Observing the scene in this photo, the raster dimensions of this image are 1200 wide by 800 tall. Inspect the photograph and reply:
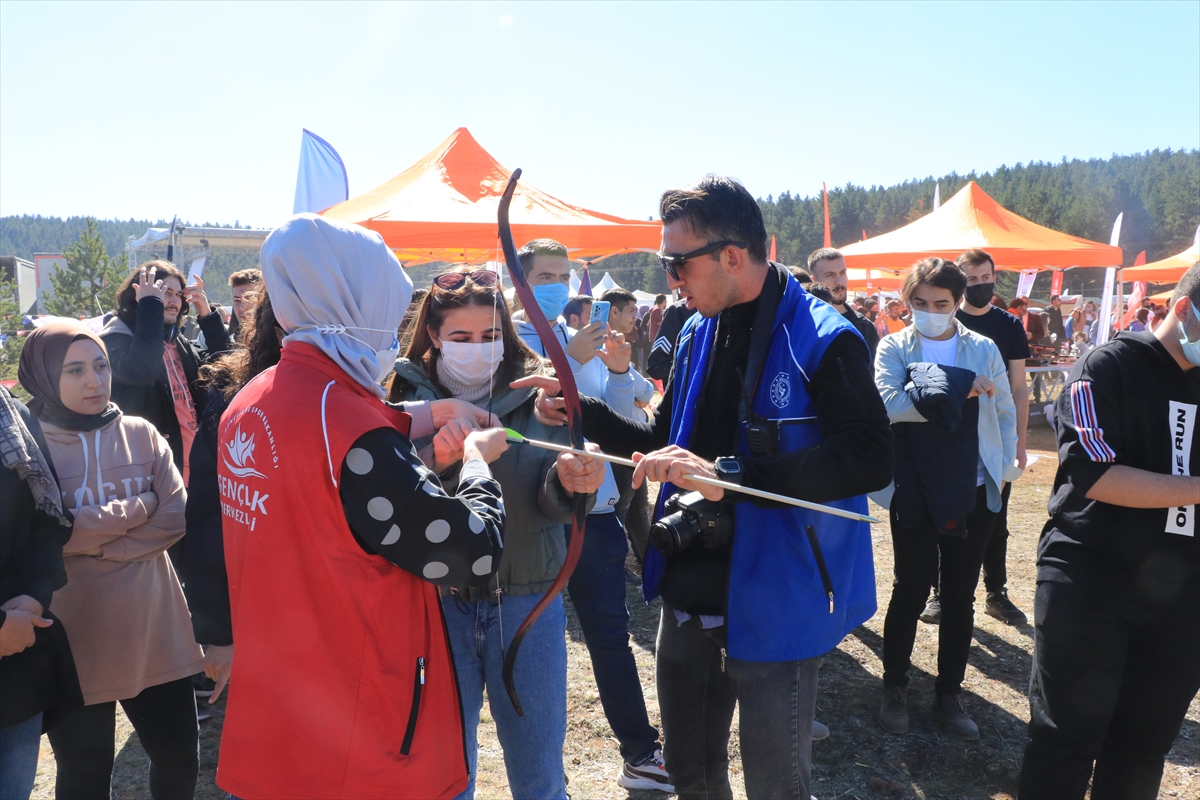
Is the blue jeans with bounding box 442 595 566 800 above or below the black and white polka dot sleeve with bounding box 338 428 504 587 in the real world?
below

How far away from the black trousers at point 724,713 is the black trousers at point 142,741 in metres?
1.57

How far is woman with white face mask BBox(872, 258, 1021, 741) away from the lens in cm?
341

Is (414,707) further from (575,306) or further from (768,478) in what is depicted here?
(575,306)

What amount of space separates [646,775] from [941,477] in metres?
1.77

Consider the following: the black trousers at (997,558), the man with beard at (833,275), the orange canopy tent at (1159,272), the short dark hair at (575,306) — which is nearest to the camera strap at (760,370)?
the short dark hair at (575,306)

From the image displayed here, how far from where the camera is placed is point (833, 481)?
1.82 metres

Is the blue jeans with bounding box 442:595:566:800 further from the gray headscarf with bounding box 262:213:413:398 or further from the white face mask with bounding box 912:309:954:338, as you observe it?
the white face mask with bounding box 912:309:954:338

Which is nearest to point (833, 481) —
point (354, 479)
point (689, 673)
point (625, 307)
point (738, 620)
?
point (738, 620)

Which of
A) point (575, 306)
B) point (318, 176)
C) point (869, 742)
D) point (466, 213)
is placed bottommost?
point (869, 742)

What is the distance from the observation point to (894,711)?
3.54 m

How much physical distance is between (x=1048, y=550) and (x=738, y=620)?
1.10 metres

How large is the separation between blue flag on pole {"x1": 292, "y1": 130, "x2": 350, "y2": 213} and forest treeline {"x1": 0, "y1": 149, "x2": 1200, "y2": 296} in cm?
5632

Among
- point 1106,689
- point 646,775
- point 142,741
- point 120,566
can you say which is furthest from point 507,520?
point 1106,689

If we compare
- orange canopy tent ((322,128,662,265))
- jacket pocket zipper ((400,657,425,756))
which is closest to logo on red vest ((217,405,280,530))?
jacket pocket zipper ((400,657,425,756))
